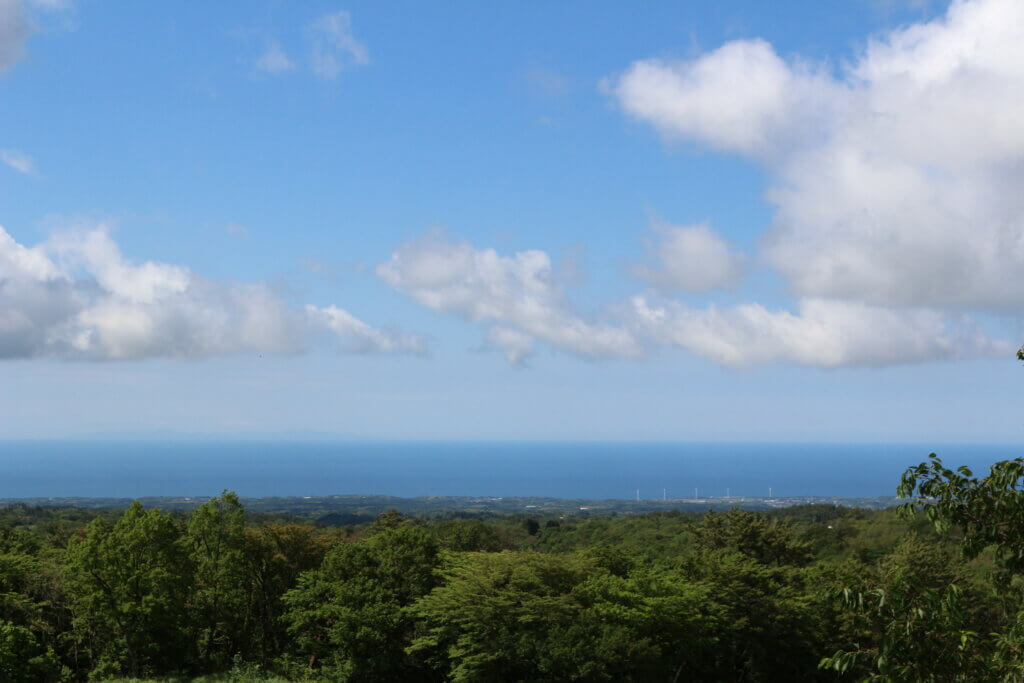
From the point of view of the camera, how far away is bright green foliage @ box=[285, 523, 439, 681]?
84.4 feet

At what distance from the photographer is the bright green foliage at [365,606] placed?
84.4 ft

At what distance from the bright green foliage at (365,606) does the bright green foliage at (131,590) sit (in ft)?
14.2

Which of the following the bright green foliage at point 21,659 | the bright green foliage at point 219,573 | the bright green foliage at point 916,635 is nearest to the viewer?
the bright green foliage at point 916,635

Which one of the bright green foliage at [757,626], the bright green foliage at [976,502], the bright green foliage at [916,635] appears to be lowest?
the bright green foliage at [757,626]

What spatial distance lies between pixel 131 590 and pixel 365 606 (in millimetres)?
7635

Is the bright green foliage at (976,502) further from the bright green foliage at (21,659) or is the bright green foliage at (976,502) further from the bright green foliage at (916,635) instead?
the bright green foliage at (21,659)

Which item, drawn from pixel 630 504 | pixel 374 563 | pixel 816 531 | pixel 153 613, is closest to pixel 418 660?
pixel 374 563

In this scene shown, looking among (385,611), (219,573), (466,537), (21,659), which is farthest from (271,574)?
(466,537)

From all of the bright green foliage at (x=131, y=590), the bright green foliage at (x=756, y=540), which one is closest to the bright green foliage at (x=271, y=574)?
the bright green foliage at (x=131, y=590)

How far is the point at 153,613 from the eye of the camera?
24.0 metres

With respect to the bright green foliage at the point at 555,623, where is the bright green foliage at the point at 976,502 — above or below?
above

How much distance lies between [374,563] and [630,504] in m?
166

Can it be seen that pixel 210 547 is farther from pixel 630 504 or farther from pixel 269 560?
pixel 630 504

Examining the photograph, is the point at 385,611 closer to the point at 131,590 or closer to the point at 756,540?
the point at 131,590
